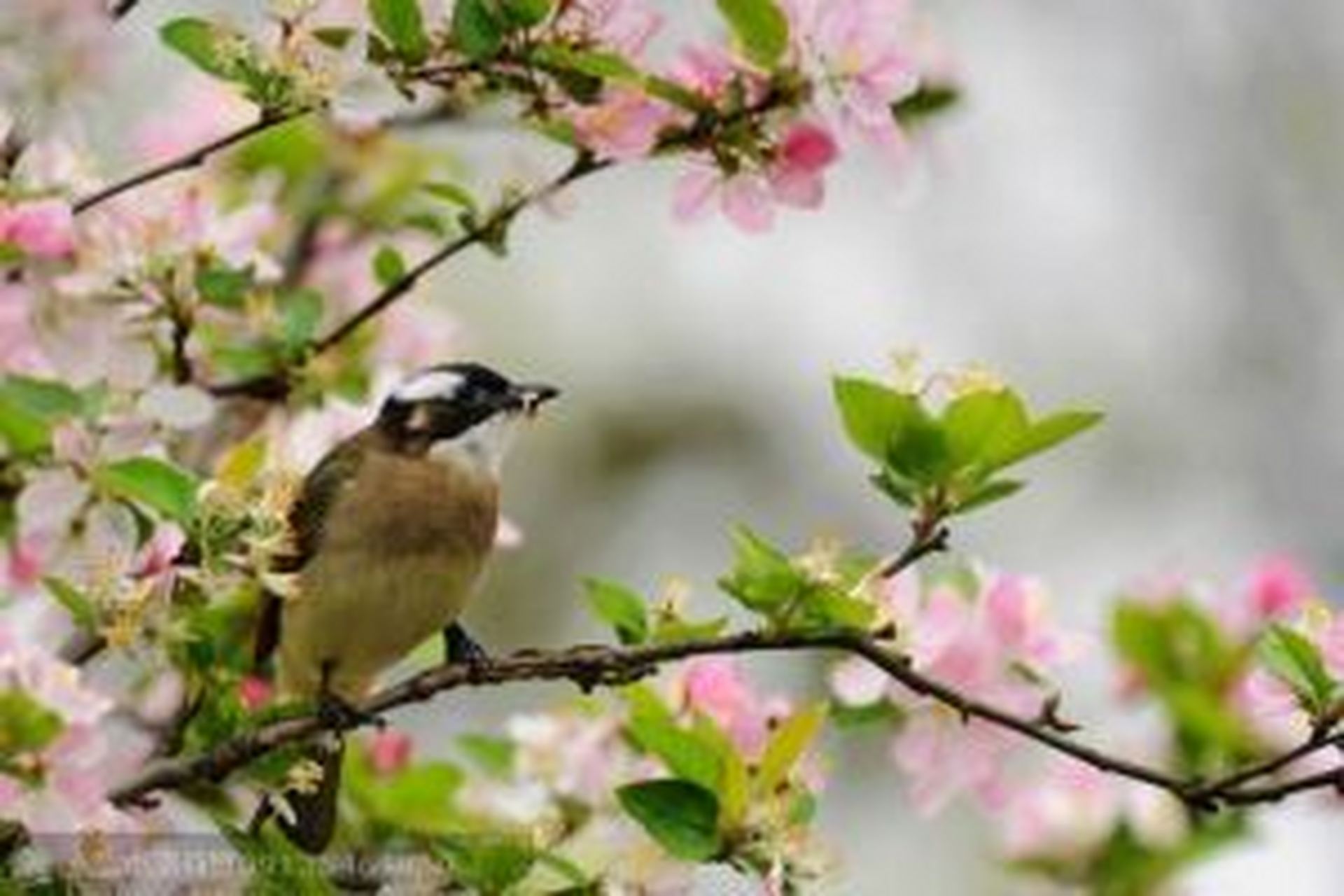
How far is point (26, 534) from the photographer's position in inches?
133

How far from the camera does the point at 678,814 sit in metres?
3.02

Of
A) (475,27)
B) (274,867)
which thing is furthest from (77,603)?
(475,27)

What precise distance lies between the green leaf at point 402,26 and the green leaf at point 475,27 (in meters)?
0.03

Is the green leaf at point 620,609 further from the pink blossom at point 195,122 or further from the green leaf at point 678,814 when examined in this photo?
the pink blossom at point 195,122

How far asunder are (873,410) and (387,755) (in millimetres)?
1091

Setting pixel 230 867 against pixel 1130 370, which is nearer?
pixel 230 867

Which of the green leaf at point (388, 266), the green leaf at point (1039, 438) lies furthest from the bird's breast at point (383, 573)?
the green leaf at point (1039, 438)

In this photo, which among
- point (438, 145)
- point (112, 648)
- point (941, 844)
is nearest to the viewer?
point (112, 648)

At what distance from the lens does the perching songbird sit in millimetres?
3805

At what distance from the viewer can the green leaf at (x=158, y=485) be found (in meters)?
2.94

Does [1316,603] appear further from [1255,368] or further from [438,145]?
[1255,368]

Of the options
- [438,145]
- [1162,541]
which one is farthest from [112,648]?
[1162,541]

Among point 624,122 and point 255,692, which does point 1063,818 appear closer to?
point 255,692

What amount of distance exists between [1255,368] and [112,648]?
704cm
